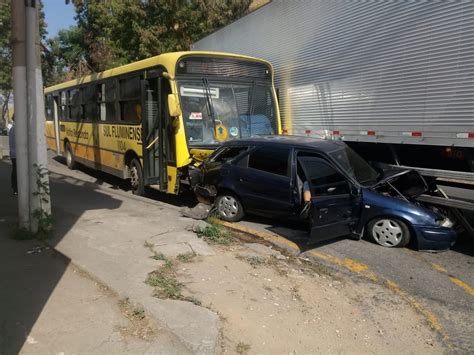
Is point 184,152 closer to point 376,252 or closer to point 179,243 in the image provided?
point 179,243

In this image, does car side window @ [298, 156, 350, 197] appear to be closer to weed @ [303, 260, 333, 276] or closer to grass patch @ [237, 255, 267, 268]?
weed @ [303, 260, 333, 276]

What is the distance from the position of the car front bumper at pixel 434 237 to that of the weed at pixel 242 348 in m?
3.47

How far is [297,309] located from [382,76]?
4.11 m

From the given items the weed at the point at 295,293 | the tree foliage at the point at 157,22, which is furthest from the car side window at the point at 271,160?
the tree foliage at the point at 157,22

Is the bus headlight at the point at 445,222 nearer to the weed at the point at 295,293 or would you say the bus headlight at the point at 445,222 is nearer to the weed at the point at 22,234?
the weed at the point at 295,293

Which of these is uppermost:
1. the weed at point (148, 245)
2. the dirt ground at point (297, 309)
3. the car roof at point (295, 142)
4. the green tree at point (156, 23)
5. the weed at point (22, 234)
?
the green tree at point (156, 23)

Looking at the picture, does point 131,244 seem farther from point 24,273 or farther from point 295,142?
point 295,142

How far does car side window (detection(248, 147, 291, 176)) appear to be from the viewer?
7125 millimetres

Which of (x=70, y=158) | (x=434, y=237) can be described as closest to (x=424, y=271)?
(x=434, y=237)

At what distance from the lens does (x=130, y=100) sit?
9.89 metres

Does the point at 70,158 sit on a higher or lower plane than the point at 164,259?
higher

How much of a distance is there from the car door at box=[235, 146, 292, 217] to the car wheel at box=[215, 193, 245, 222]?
16cm

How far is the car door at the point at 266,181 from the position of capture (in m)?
7.07

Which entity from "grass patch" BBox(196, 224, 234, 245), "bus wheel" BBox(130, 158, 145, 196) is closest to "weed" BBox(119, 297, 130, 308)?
"grass patch" BBox(196, 224, 234, 245)
